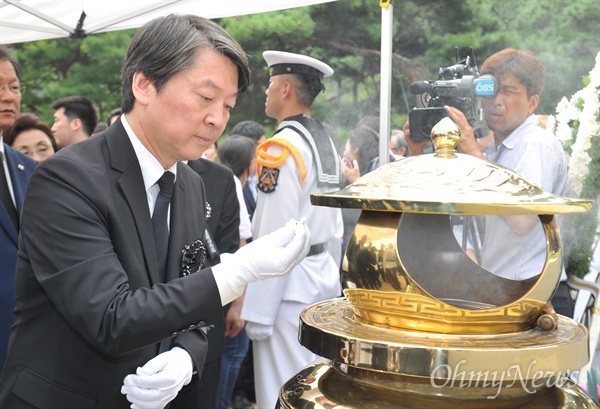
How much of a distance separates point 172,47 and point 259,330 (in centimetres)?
193

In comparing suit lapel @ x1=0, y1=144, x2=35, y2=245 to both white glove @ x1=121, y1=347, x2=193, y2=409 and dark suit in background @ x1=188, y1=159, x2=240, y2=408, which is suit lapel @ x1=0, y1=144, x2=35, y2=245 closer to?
dark suit in background @ x1=188, y1=159, x2=240, y2=408

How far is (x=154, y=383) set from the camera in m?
1.62

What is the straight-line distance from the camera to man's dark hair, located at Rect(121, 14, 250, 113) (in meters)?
1.70

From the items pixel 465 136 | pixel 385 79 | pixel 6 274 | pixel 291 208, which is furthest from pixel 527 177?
pixel 6 274

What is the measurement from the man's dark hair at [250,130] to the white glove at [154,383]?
3.88 metres

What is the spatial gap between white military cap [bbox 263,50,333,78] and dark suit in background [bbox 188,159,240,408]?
1.83ft

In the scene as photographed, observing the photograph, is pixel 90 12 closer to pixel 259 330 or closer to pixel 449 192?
pixel 259 330

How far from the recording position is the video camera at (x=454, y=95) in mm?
2496

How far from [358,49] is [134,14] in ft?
4.42

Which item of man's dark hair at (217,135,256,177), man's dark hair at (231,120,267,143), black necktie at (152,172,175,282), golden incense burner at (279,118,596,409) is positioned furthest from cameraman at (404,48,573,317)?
man's dark hair at (231,120,267,143)

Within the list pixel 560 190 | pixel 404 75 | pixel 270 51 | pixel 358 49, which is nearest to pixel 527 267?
pixel 560 190

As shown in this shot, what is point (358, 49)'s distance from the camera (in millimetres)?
2961

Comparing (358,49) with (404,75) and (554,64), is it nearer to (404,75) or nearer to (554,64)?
(404,75)

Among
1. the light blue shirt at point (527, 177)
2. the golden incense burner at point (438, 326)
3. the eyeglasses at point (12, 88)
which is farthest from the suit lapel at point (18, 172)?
the golden incense burner at point (438, 326)
